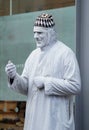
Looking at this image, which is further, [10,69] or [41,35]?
[41,35]

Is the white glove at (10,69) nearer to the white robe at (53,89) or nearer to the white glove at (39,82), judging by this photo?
the white robe at (53,89)

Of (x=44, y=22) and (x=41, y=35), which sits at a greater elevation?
(x=44, y=22)

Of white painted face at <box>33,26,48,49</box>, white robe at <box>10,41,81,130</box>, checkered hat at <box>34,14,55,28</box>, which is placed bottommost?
white robe at <box>10,41,81,130</box>

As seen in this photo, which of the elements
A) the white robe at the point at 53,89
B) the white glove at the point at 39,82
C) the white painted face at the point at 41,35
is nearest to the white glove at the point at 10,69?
the white robe at the point at 53,89

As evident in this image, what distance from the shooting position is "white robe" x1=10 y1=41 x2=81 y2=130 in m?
3.97

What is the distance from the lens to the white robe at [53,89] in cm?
397

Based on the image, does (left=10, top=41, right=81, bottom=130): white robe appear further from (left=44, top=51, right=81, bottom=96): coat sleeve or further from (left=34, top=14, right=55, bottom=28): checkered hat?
(left=34, top=14, right=55, bottom=28): checkered hat

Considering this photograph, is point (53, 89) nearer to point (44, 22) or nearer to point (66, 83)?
point (66, 83)

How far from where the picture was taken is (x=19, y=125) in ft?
19.1

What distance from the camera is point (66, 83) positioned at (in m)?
3.94

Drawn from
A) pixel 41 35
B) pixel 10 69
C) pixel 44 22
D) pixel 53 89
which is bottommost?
pixel 53 89

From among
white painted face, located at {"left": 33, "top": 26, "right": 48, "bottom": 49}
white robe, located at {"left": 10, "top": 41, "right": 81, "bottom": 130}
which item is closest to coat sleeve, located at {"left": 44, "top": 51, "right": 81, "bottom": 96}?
white robe, located at {"left": 10, "top": 41, "right": 81, "bottom": 130}

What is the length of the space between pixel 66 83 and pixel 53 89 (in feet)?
0.45

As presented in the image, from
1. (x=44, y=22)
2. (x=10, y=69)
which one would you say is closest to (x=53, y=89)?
(x=10, y=69)
